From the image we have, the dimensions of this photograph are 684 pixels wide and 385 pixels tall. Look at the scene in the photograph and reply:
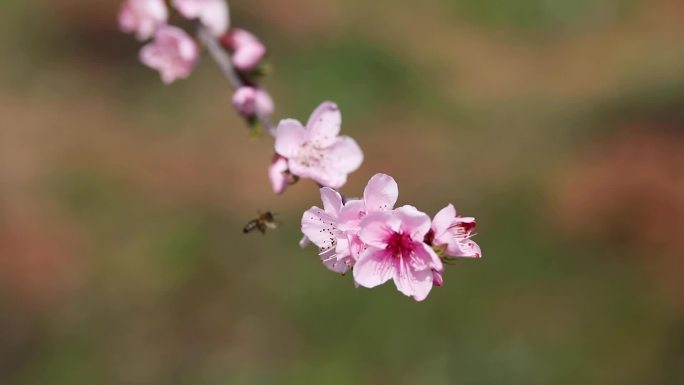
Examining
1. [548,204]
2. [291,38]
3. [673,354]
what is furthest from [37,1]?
[673,354]

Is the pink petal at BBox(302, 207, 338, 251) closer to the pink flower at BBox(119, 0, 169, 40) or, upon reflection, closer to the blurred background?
the pink flower at BBox(119, 0, 169, 40)

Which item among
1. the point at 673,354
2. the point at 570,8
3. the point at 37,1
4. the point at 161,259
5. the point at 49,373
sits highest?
the point at 570,8

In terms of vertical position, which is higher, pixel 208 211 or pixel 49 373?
pixel 208 211

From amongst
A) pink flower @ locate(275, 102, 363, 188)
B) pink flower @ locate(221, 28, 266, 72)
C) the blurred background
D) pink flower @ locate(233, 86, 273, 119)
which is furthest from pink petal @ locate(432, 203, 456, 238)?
the blurred background

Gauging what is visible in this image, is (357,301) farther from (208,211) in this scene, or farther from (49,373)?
(49,373)

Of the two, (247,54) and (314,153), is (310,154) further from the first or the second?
(247,54)

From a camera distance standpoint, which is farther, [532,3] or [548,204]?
[532,3]

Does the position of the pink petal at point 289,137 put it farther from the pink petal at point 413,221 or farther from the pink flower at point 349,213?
the pink petal at point 413,221

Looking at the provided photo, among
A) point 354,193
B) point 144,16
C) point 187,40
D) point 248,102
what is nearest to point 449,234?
point 248,102
